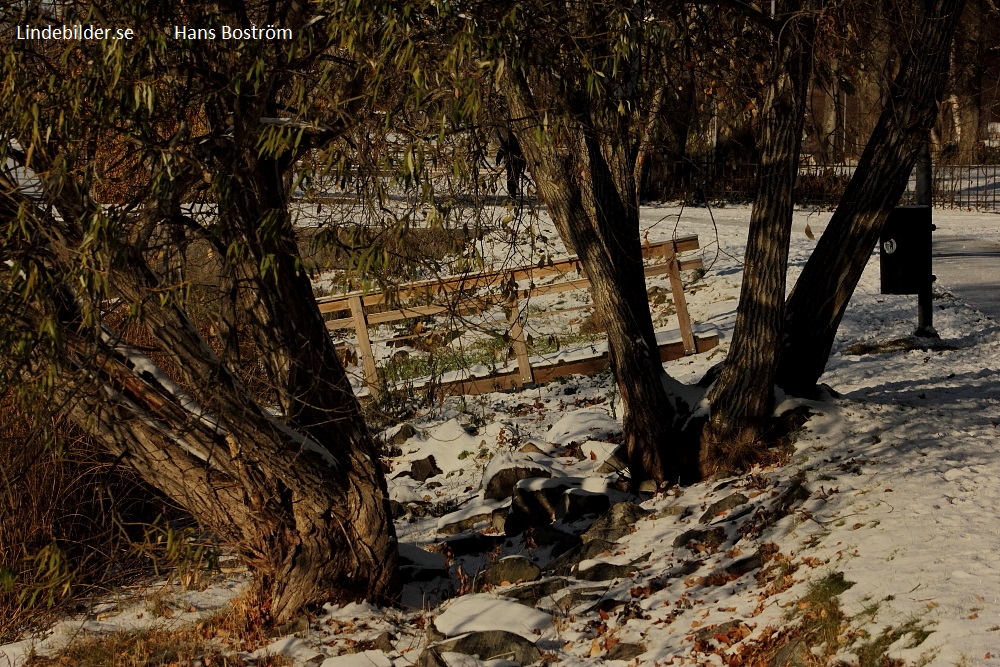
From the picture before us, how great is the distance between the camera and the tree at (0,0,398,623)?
4629 millimetres

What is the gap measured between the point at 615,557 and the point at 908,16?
15.7 feet

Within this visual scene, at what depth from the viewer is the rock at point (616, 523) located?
730 cm

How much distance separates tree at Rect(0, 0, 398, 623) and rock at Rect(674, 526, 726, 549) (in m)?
1.89

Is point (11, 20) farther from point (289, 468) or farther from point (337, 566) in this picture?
point (337, 566)

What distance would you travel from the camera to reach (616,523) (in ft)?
24.4

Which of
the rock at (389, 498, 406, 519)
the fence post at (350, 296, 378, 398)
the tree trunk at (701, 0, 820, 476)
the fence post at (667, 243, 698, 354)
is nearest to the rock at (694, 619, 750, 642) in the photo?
the tree trunk at (701, 0, 820, 476)

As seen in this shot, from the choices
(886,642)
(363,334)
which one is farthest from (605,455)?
(886,642)

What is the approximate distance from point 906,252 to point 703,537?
4.75m

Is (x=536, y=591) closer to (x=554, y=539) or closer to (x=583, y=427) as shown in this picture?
(x=554, y=539)

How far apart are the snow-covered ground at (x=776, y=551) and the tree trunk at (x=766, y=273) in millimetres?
289

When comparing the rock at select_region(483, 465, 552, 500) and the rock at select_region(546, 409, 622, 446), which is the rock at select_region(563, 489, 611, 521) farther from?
the rock at select_region(546, 409, 622, 446)

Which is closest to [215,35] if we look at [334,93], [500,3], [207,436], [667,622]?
[334,93]

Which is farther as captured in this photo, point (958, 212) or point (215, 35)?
point (958, 212)

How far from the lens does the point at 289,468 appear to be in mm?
6039
